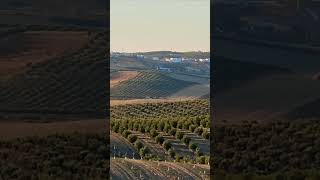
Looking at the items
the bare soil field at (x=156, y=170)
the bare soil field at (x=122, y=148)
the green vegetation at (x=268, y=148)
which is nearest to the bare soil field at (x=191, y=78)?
the bare soil field at (x=122, y=148)

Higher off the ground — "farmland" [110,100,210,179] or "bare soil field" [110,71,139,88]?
"bare soil field" [110,71,139,88]

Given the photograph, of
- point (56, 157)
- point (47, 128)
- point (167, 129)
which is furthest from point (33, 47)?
point (167, 129)

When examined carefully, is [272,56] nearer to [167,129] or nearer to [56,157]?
[56,157]

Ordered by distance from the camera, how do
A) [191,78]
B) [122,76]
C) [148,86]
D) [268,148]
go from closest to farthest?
[268,148], [191,78], [148,86], [122,76]

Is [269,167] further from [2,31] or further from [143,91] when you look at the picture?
[143,91]

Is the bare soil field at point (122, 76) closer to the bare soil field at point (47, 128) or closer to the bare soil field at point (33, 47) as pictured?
the bare soil field at point (33, 47)

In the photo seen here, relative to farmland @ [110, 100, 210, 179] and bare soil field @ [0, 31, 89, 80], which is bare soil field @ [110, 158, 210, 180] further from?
bare soil field @ [0, 31, 89, 80]

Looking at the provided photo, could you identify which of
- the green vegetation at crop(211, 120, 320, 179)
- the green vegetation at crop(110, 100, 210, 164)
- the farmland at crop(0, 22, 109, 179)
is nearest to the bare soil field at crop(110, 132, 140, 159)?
the green vegetation at crop(110, 100, 210, 164)
